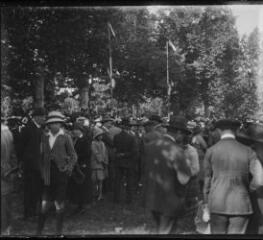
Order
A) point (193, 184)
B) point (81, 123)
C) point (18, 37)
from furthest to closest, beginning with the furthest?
point (81, 123) < point (18, 37) < point (193, 184)

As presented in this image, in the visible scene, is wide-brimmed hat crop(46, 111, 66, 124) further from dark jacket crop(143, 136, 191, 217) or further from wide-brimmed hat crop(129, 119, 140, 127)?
wide-brimmed hat crop(129, 119, 140, 127)

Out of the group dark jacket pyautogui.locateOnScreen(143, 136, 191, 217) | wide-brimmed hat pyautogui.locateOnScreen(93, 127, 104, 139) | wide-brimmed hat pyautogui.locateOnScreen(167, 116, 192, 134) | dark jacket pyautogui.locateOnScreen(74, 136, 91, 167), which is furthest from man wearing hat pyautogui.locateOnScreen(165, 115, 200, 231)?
wide-brimmed hat pyautogui.locateOnScreen(93, 127, 104, 139)

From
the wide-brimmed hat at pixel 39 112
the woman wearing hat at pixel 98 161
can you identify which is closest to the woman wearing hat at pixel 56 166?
the wide-brimmed hat at pixel 39 112

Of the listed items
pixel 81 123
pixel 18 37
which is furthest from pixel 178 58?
pixel 18 37

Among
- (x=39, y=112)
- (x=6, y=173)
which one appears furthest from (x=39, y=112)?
(x=6, y=173)

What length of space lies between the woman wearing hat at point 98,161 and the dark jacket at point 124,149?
364 mm

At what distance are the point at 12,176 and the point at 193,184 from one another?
2.96m

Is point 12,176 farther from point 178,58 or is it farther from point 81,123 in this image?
point 178,58

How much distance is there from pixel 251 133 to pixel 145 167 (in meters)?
2.02

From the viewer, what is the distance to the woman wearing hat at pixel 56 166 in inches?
248

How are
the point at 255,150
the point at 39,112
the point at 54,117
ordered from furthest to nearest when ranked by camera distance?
the point at 39,112 → the point at 54,117 → the point at 255,150

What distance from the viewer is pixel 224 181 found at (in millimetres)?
4969

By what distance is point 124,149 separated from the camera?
9.02 metres

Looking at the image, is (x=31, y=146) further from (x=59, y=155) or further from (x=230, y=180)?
(x=230, y=180)
